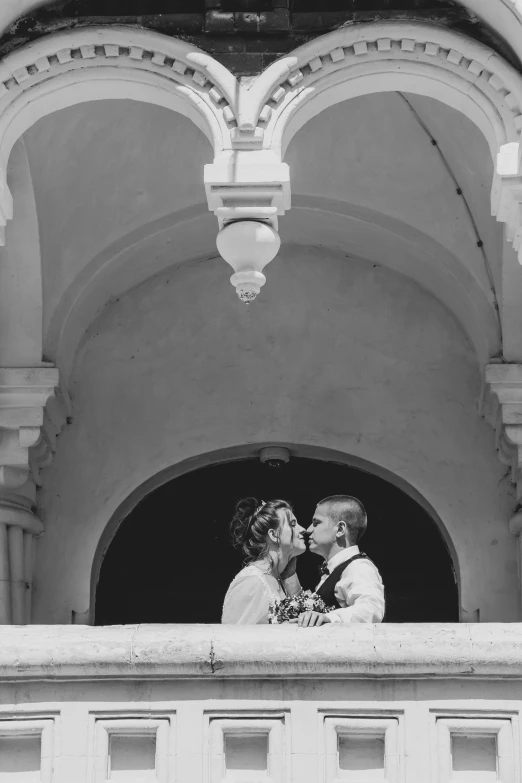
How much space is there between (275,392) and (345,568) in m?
3.11

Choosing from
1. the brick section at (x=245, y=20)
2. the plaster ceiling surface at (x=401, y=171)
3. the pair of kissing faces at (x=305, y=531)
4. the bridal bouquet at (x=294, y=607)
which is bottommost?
the bridal bouquet at (x=294, y=607)

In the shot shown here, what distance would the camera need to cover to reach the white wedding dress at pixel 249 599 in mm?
6988

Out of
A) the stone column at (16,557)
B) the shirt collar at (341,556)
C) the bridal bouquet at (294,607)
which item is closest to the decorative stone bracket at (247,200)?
the shirt collar at (341,556)

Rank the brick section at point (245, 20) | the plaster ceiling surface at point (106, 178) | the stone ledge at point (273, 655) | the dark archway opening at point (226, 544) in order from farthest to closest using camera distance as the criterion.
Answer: the dark archway opening at point (226, 544) → the plaster ceiling surface at point (106, 178) → the brick section at point (245, 20) → the stone ledge at point (273, 655)

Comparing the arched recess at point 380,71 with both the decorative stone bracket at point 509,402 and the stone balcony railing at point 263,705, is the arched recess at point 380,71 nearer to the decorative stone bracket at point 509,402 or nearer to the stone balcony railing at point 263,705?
the decorative stone bracket at point 509,402

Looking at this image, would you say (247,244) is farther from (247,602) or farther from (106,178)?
(106,178)

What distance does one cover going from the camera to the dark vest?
6.89 meters

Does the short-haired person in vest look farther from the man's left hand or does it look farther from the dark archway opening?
the dark archway opening

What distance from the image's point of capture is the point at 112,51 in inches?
310

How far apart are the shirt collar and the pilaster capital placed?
8.67 feet

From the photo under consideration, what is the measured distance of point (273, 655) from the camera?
223 inches

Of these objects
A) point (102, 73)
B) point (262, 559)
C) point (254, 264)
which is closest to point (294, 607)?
point (262, 559)

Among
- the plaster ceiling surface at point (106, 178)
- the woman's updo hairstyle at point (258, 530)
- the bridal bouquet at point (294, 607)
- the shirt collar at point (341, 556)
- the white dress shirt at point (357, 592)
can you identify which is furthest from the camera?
the plaster ceiling surface at point (106, 178)

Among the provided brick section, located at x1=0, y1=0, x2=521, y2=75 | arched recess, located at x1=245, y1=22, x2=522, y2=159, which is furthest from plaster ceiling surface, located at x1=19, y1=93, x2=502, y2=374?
arched recess, located at x1=245, y1=22, x2=522, y2=159
